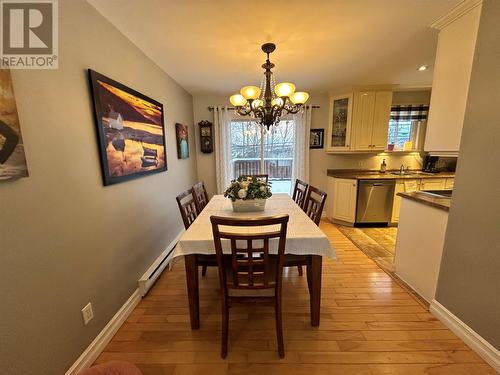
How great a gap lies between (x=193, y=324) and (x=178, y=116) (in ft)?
9.15

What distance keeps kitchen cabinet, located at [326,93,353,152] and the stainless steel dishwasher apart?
0.76 metres

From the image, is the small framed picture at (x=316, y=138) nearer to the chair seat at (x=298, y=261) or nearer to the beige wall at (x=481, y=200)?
the beige wall at (x=481, y=200)

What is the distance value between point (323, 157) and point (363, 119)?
3.07 ft

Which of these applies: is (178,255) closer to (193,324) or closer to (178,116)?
(193,324)

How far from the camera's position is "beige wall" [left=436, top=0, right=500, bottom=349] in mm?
1271

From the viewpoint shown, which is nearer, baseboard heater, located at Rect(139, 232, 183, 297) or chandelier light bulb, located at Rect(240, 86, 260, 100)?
chandelier light bulb, located at Rect(240, 86, 260, 100)

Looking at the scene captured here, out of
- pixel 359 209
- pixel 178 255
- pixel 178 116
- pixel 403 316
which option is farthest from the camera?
pixel 359 209

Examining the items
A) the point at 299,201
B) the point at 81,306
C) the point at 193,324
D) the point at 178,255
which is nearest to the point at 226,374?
the point at 193,324

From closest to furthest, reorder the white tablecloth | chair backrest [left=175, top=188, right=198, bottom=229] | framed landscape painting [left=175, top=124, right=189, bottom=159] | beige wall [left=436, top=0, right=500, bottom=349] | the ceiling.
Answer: beige wall [left=436, top=0, right=500, bottom=349] → the white tablecloth → the ceiling → chair backrest [left=175, top=188, right=198, bottom=229] → framed landscape painting [left=175, top=124, right=189, bottom=159]

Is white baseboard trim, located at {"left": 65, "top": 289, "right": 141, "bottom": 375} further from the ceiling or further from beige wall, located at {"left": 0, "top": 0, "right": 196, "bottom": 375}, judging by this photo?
the ceiling

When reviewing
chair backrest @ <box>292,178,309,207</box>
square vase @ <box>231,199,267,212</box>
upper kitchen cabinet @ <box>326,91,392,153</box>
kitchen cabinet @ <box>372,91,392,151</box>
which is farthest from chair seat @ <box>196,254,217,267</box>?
kitchen cabinet @ <box>372,91,392,151</box>

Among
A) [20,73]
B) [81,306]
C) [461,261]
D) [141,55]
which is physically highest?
[141,55]

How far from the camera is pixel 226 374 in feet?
4.24

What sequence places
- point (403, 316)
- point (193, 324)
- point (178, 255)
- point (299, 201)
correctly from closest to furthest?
1. point (178, 255)
2. point (193, 324)
3. point (403, 316)
4. point (299, 201)
